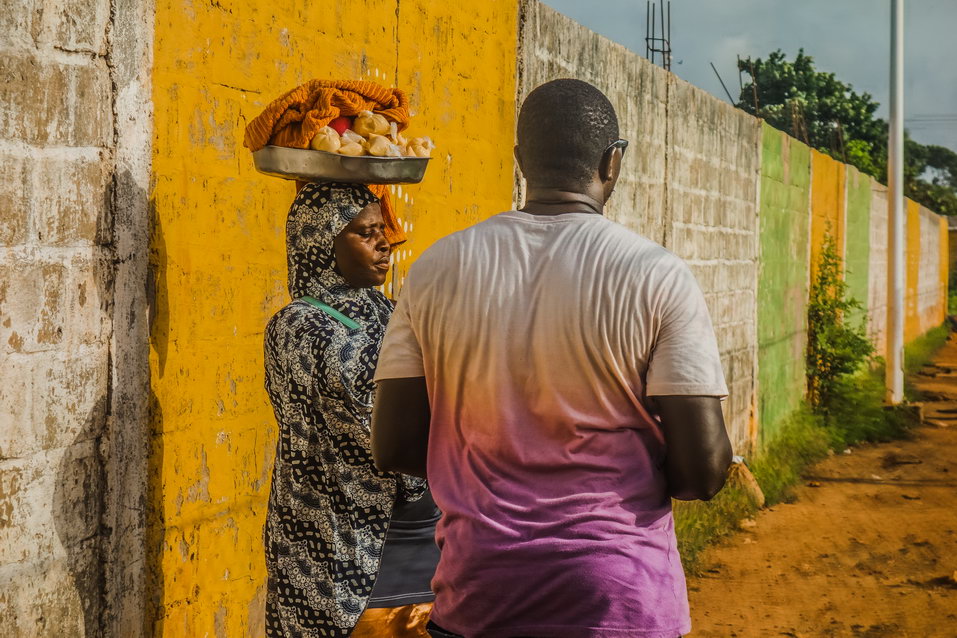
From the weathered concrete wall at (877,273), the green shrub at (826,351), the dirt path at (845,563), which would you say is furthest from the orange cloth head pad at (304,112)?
the weathered concrete wall at (877,273)

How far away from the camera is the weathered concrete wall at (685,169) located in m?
5.38

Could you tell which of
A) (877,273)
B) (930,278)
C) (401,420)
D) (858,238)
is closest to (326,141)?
(401,420)

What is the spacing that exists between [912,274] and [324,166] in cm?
2217

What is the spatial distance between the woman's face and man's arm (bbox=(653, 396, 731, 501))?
1.08 m

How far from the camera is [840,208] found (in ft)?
43.4

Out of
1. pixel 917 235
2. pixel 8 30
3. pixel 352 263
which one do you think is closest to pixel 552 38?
pixel 352 263

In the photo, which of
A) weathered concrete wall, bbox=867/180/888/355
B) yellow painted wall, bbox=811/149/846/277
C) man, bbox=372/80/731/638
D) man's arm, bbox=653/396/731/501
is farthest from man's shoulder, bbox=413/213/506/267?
weathered concrete wall, bbox=867/180/888/355

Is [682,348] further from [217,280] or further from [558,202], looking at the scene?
[217,280]

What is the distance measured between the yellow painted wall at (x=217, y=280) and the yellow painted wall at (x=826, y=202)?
337 inches

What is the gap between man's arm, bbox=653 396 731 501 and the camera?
176 cm

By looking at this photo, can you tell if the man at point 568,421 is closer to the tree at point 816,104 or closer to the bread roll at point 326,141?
the bread roll at point 326,141

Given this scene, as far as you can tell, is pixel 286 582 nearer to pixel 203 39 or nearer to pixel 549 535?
pixel 549 535

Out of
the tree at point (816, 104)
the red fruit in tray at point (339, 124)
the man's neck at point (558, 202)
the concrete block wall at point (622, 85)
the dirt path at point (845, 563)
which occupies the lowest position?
the dirt path at point (845, 563)

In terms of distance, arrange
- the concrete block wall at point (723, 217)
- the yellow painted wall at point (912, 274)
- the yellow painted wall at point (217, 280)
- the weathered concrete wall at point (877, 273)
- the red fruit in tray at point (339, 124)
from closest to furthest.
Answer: the red fruit in tray at point (339, 124) < the yellow painted wall at point (217, 280) < the concrete block wall at point (723, 217) < the weathered concrete wall at point (877, 273) < the yellow painted wall at point (912, 274)
